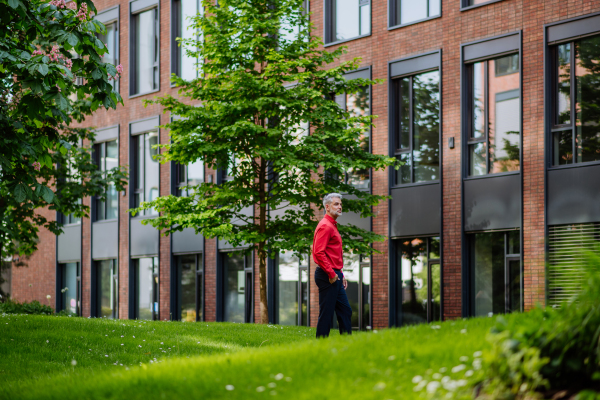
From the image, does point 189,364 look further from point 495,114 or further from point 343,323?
point 495,114

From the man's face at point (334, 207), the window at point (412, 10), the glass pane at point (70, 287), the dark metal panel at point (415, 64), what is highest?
the window at point (412, 10)

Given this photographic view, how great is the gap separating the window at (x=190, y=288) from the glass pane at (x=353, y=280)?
6367 millimetres

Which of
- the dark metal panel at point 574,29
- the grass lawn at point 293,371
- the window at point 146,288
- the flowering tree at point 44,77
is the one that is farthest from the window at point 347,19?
the grass lawn at point 293,371

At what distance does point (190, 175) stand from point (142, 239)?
3551mm

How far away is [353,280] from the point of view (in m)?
20.4

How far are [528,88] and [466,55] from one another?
2.03m

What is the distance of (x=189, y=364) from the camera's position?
6387 mm

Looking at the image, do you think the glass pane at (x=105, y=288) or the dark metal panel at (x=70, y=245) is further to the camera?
the dark metal panel at (x=70, y=245)

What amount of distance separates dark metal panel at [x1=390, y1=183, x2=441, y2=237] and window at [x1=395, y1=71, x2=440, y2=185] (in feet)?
1.18

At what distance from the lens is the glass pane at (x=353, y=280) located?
20328mm

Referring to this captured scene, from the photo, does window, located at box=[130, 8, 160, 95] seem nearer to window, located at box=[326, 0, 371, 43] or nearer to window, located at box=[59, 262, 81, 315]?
window, located at box=[59, 262, 81, 315]

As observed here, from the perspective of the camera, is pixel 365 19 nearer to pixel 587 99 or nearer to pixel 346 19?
pixel 346 19

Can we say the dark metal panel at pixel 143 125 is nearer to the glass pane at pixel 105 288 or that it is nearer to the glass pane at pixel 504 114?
the glass pane at pixel 105 288

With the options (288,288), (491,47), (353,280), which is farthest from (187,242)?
(491,47)
